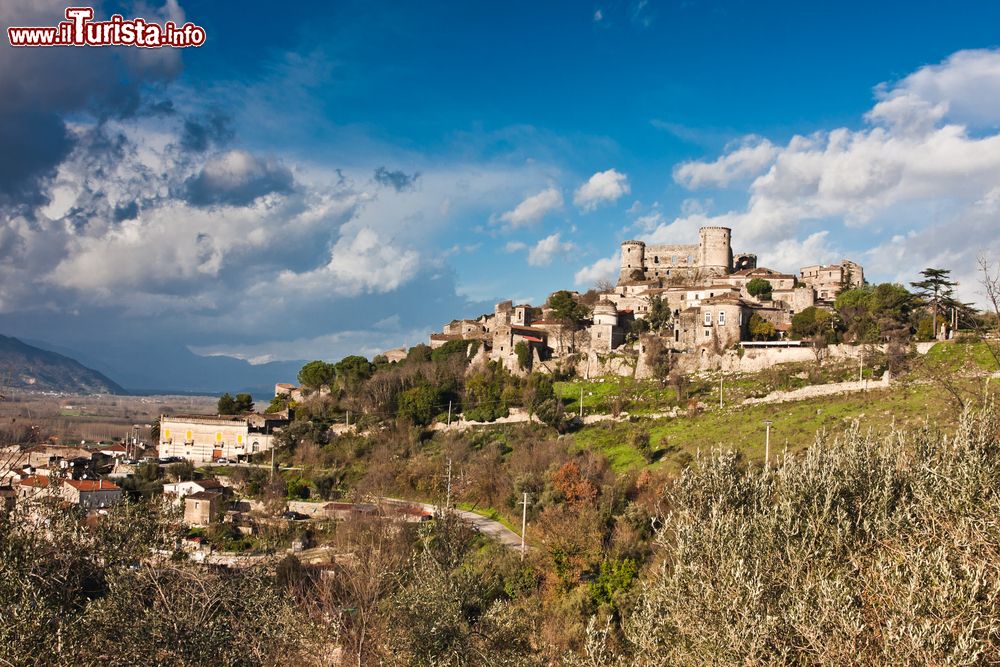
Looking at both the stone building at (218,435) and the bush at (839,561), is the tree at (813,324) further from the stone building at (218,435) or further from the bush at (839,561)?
the stone building at (218,435)

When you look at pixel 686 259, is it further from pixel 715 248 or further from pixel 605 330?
pixel 605 330

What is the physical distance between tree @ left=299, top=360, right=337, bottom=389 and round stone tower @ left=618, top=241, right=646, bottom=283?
99.1ft

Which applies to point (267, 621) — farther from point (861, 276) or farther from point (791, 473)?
point (861, 276)

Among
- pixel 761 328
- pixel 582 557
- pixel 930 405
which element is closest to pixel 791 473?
pixel 582 557

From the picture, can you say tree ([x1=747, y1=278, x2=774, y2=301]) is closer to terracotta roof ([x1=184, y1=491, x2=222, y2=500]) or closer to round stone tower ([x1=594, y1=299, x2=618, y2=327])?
round stone tower ([x1=594, y1=299, x2=618, y2=327])

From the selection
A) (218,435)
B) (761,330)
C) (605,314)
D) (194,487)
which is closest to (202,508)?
(194,487)

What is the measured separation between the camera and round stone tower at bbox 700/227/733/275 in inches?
2899

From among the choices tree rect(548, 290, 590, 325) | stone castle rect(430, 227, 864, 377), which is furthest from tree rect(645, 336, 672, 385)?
tree rect(548, 290, 590, 325)

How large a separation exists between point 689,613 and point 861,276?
62901mm

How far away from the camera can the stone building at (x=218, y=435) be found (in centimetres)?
5453

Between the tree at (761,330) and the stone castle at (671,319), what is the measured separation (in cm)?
37

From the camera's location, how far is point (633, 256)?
77000 mm

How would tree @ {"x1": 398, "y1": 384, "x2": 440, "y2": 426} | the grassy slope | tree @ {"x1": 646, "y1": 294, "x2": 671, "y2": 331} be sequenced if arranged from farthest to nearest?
1. tree @ {"x1": 646, "y1": 294, "x2": 671, "y2": 331}
2. tree @ {"x1": 398, "y1": 384, "x2": 440, "y2": 426}
3. the grassy slope

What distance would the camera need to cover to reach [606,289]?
7188 centimetres
